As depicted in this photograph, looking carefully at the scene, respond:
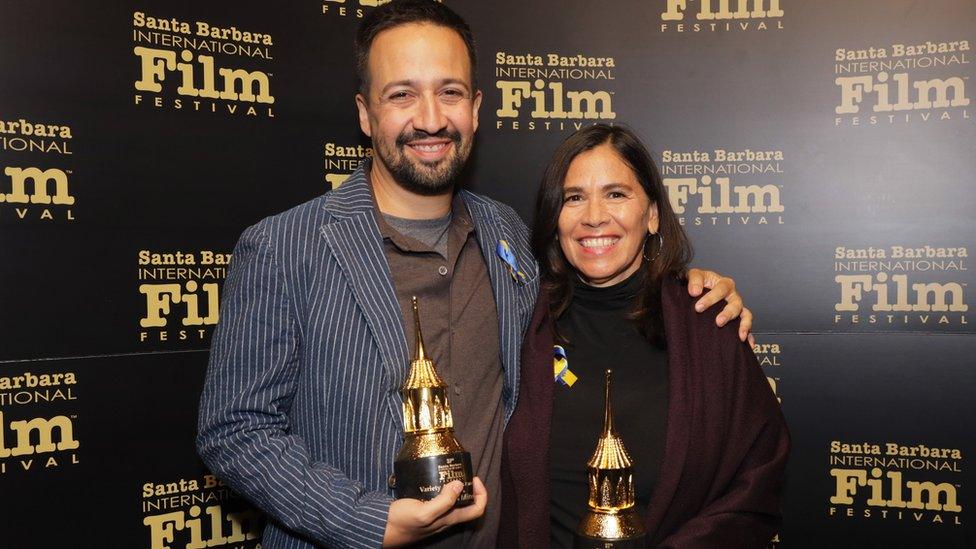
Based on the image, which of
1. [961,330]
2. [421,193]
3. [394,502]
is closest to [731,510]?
[394,502]

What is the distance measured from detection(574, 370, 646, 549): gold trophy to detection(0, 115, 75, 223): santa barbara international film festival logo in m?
1.55

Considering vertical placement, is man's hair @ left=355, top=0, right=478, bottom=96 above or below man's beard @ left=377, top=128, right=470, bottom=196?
above

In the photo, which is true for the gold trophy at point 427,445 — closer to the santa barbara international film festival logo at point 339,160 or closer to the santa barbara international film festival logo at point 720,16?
the santa barbara international film festival logo at point 339,160

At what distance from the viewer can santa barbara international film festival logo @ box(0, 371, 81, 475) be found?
2.18 metres

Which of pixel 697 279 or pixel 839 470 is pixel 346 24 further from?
pixel 839 470

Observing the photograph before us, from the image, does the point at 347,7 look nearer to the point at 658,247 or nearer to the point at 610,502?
the point at 658,247

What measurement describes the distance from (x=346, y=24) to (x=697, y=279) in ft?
4.72

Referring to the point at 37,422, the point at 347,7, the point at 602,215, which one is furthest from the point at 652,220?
the point at 37,422

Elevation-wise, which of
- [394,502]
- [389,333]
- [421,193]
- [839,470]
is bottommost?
[839,470]

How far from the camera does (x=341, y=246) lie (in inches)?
74.2

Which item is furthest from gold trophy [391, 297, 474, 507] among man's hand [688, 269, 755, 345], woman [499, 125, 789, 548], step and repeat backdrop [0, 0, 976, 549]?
step and repeat backdrop [0, 0, 976, 549]

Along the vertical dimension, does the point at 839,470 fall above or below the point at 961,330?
below

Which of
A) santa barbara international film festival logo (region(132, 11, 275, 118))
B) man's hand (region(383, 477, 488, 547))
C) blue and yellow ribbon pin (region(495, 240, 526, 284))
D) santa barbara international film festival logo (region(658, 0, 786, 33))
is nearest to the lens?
man's hand (region(383, 477, 488, 547))

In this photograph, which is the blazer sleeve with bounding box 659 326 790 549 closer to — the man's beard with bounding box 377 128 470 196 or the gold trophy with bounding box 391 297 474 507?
the gold trophy with bounding box 391 297 474 507
